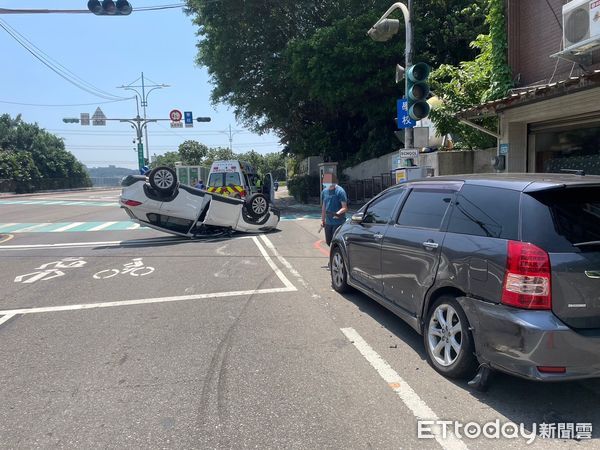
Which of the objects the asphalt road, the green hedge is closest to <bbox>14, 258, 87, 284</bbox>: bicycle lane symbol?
the asphalt road

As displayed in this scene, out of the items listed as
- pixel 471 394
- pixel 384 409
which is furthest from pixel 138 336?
pixel 471 394

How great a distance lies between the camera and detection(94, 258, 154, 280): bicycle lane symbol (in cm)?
879

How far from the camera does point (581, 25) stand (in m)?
8.34

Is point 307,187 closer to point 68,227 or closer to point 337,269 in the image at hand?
point 68,227

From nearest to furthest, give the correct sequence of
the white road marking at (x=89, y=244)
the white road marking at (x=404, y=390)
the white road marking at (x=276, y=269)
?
1. the white road marking at (x=404, y=390)
2. the white road marking at (x=276, y=269)
3. the white road marking at (x=89, y=244)

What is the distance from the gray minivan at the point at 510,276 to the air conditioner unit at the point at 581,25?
565cm

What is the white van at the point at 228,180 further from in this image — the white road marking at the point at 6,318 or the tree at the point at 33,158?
the tree at the point at 33,158

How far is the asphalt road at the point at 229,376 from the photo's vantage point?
3307 mm

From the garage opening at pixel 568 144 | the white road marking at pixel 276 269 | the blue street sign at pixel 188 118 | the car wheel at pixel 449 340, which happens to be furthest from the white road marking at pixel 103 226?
the blue street sign at pixel 188 118

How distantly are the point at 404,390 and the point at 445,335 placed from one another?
1.96 ft

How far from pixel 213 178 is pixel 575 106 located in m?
16.2

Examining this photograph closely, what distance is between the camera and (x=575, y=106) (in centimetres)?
880

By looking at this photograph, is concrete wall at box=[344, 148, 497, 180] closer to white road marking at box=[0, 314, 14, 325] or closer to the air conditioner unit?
the air conditioner unit

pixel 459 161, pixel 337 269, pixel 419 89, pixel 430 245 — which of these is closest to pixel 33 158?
pixel 459 161
